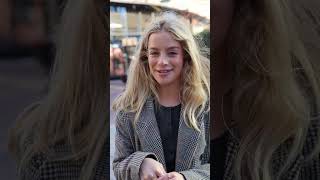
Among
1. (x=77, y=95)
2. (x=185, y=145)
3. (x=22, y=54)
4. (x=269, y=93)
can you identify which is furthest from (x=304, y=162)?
(x=22, y=54)

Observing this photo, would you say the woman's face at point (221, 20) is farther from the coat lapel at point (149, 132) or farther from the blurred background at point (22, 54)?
the blurred background at point (22, 54)

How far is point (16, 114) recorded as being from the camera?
1.26m

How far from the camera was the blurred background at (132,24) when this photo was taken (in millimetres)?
947

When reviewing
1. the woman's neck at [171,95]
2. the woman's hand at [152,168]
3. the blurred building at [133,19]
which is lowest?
the woman's hand at [152,168]

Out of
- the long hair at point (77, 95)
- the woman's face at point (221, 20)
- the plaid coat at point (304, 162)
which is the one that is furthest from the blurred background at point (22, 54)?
the plaid coat at point (304, 162)

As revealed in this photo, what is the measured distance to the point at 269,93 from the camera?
111 centimetres

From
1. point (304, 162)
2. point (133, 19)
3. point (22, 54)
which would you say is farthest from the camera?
point (22, 54)

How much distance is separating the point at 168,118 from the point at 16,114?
456 mm

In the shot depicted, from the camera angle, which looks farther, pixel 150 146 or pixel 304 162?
pixel 304 162

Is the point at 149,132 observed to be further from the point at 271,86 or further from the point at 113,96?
the point at 271,86

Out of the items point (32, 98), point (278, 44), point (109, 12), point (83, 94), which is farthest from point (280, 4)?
point (32, 98)

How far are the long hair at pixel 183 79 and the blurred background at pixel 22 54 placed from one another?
290mm

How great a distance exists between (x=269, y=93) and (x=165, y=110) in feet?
0.84

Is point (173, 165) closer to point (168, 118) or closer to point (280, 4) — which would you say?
point (168, 118)
